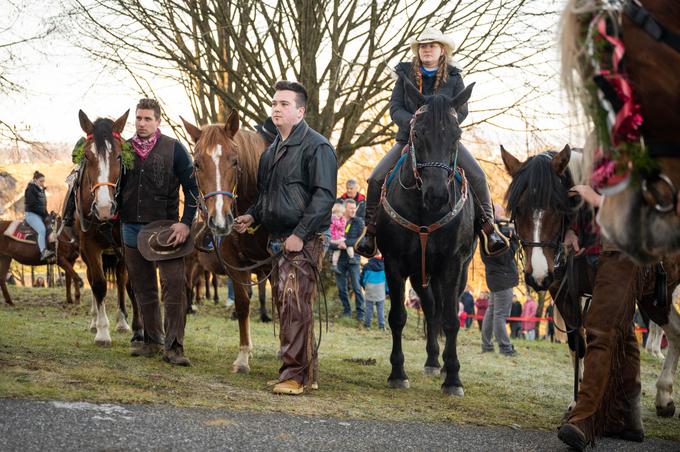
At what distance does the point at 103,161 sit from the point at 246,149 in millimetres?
1446

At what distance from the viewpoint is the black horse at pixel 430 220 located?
7.53 meters

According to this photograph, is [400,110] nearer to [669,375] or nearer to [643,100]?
[669,375]

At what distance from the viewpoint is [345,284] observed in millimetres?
16703

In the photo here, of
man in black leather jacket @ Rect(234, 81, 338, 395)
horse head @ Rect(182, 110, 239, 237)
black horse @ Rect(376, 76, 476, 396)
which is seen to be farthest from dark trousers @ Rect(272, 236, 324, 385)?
black horse @ Rect(376, 76, 476, 396)

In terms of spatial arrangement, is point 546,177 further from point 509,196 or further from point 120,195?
point 120,195

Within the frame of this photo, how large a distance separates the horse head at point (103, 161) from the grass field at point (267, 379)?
59.2 inches

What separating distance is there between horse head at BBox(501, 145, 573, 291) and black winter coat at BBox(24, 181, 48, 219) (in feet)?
46.1

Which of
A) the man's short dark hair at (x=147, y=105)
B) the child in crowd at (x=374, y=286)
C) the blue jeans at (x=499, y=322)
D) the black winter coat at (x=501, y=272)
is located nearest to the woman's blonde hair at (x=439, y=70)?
the man's short dark hair at (x=147, y=105)

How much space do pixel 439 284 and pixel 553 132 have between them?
30.3 feet

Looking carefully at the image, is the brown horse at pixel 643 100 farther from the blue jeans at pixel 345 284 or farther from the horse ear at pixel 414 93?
the blue jeans at pixel 345 284

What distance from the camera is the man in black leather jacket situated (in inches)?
277

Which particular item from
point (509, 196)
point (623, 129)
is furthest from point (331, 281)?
point (623, 129)

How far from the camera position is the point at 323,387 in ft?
25.1

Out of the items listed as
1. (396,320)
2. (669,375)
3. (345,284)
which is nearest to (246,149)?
(396,320)
